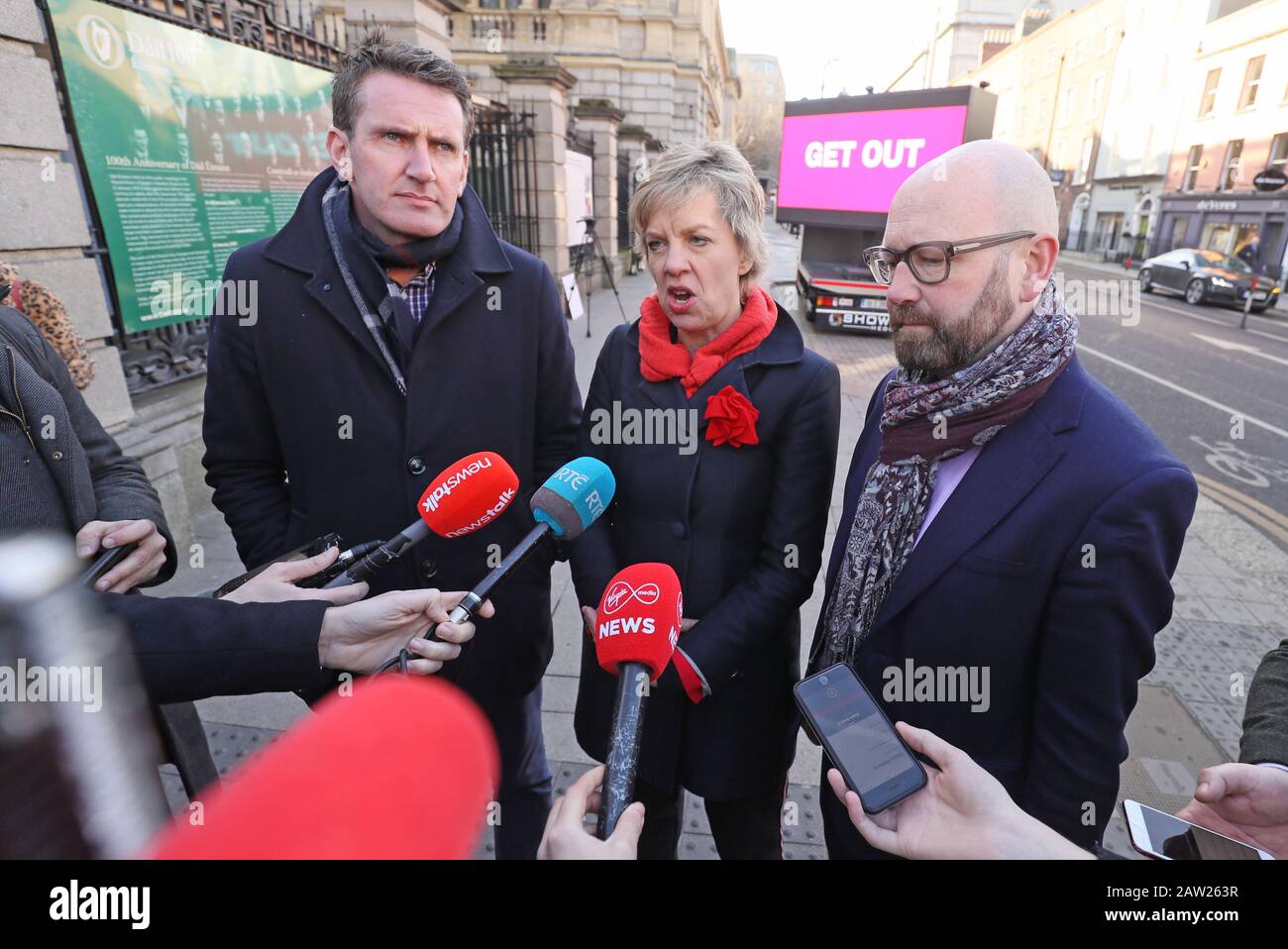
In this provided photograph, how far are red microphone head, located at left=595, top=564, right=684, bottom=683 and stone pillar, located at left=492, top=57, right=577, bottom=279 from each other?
9.83 m

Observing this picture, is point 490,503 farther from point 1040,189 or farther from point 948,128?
point 948,128

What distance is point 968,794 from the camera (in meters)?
1.17

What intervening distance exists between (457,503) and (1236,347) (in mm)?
17299

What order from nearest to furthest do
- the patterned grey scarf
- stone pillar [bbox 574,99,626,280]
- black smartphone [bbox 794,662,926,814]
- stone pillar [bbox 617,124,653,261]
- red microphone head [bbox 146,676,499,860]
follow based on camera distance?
red microphone head [bbox 146,676,499,860], black smartphone [bbox 794,662,926,814], the patterned grey scarf, stone pillar [bbox 574,99,626,280], stone pillar [bbox 617,124,653,261]

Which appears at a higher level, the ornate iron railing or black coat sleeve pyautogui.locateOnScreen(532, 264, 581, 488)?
the ornate iron railing

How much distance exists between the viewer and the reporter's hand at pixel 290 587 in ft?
4.83

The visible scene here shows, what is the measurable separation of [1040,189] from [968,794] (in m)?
1.37

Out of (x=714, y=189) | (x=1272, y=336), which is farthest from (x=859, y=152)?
(x=714, y=189)

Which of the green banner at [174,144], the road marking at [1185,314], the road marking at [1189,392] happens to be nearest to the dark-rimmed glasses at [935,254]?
the green banner at [174,144]

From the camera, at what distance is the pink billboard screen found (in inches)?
471

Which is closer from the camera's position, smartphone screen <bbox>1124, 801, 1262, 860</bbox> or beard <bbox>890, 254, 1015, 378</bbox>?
smartphone screen <bbox>1124, 801, 1262, 860</bbox>

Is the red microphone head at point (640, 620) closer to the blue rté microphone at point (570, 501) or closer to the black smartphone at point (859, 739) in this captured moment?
the blue rté microphone at point (570, 501)

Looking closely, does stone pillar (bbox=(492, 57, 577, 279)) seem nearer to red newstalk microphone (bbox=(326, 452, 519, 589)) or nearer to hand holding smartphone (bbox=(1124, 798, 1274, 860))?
red newstalk microphone (bbox=(326, 452, 519, 589))

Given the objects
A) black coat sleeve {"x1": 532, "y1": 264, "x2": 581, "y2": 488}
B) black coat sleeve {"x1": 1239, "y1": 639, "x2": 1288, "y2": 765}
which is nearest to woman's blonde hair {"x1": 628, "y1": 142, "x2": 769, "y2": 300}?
black coat sleeve {"x1": 532, "y1": 264, "x2": 581, "y2": 488}
